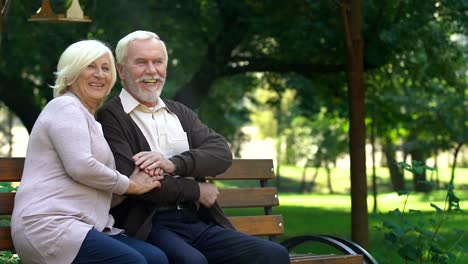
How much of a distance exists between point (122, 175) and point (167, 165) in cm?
34

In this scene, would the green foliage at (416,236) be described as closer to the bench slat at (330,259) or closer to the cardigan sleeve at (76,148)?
the bench slat at (330,259)

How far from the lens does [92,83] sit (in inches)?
215

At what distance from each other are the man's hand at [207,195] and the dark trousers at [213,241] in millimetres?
91

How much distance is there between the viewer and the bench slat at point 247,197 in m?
6.73

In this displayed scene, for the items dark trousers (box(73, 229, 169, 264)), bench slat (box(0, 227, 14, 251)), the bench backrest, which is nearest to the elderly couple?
dark trousers (box(73, 229, 169, 264))

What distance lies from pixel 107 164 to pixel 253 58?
1253 centimetres

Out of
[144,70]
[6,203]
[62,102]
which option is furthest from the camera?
[144,70]

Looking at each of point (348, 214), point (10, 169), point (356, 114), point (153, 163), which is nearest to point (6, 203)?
point (10, 169)

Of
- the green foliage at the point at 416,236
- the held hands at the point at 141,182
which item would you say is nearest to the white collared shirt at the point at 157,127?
the held hands at the point at 141,182

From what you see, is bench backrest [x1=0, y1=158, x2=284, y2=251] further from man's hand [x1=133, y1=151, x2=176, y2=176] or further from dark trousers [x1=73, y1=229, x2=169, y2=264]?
dark trousers [x1=73, y1=229, x2=169, y2=264]

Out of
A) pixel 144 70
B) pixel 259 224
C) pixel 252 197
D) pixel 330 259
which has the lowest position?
pixel 330 259

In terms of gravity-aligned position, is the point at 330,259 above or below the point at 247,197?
below

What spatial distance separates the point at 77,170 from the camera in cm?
512

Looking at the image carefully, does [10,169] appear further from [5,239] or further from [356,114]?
[356,114]
